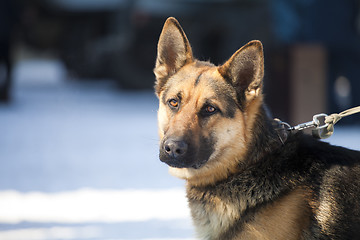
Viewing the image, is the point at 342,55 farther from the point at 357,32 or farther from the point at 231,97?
the point at 231,97

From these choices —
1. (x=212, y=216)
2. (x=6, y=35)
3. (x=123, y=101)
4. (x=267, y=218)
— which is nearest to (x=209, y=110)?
(x=212, y=216)

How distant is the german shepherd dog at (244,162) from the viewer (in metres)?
2.97

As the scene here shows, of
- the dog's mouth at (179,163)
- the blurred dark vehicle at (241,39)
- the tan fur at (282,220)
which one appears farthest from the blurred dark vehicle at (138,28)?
the tan fur at (282,220)

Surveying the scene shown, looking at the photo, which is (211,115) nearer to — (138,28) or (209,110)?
(209,110)

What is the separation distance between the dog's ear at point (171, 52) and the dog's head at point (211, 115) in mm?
15

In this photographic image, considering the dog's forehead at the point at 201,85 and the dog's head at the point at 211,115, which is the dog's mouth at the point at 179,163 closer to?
the dog's head at the point at 211,115

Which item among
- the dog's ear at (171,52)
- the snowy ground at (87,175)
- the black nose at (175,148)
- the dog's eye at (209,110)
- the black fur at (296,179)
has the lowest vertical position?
the snowy ground at (87,175)

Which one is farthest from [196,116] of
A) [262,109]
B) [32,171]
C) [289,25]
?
[289,25]

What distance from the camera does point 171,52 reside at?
374cm

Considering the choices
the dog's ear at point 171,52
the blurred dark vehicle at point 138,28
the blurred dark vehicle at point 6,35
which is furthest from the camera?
the blurred dark vehicle at point 138,28

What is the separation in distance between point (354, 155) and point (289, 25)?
19.5 ft

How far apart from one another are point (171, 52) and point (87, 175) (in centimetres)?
339

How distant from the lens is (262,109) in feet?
11.3

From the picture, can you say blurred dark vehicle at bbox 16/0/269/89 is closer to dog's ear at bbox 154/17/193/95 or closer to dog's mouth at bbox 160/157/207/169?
dog's ear at bbox 154/17/193/95
